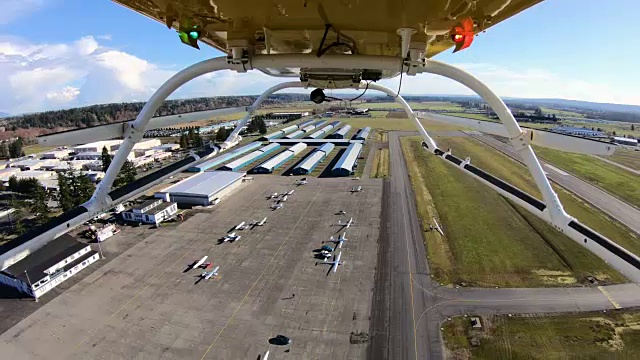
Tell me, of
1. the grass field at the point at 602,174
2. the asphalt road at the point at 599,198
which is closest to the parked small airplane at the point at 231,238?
the asphalt road at the point at 599,198

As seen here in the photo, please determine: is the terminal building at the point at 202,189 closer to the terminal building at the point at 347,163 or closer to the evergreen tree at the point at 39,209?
the evergreen tree at the point at 39,209

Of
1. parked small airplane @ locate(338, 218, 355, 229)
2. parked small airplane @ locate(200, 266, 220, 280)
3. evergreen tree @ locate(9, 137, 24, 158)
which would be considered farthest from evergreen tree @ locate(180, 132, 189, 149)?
parked small airplane @ locate(200, 266, 220, 280)

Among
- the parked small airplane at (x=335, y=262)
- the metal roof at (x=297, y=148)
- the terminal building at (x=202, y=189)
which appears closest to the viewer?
the parked small airplane at (x=335, y=262)

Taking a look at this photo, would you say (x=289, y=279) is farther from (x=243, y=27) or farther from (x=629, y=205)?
(x=629, y=205)

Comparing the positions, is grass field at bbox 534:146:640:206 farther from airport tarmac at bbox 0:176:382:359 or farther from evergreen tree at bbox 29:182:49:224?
evergreen tree at bbox 29:182:49:224

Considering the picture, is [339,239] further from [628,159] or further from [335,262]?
[628,159]

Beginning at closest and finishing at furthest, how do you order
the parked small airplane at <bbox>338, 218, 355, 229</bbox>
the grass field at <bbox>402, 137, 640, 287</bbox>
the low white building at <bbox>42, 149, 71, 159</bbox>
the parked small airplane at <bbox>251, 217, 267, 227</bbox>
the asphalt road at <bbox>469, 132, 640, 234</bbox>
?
1. the grass field at <bbox>402, 137, 640, 287</bbox>
2. the parked small airplane at <bbox>338, 218, 355, 229</bbox>
3. the parked small airplane at <bbox>251, 217, 267, 227</bbox>
4. the asphalt road at <bbox>469, 132, 640, 234</bbox>
5. the low white building at <bbox>42, 149, 71, 159</bbox>

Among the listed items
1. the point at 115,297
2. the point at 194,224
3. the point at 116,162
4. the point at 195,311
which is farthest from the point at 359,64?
the point at 194,224
